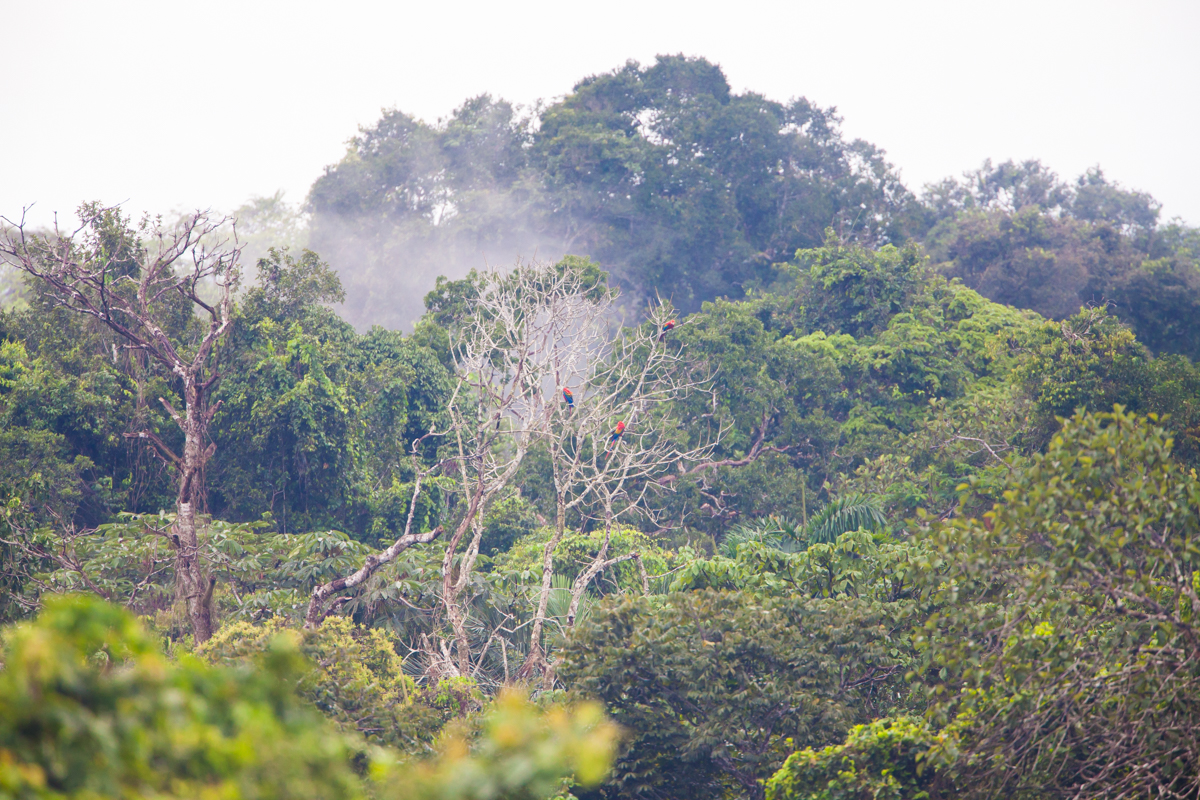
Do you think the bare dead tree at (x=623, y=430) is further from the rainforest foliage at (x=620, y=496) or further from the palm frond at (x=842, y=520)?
the palm frond at (x=842, y=520)

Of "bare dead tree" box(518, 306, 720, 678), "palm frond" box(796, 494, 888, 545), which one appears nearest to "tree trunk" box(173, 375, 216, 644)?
"bare dead tree" box(518, 306, 720, 678)

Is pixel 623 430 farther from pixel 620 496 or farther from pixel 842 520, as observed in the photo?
pixel 620 496

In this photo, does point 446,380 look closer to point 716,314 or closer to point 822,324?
point 716,314

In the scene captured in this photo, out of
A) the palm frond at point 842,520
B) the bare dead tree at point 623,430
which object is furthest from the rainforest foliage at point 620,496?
the bare dead tree at point 623,430

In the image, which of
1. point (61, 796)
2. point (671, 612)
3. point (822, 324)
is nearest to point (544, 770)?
point (61, 796)

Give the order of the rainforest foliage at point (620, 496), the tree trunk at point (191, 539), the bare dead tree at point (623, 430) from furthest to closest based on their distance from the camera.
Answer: the bare dead tree at point (623, 430) → the tree trunk at point (191, 539) → the rainforest foliage at point (620, 496)

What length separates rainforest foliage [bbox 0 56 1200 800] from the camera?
5.26 m

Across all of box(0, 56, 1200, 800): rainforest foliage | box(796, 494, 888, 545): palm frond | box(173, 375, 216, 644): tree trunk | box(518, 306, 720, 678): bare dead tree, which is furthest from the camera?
box(796, 494, 888, 545): palm frond

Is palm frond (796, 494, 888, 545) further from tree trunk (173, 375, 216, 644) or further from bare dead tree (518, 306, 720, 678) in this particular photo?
tree trunk (173, 375, 216, 644)

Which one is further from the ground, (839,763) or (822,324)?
(822,324)

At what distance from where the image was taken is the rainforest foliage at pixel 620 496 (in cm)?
526

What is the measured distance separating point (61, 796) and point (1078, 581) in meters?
5.27

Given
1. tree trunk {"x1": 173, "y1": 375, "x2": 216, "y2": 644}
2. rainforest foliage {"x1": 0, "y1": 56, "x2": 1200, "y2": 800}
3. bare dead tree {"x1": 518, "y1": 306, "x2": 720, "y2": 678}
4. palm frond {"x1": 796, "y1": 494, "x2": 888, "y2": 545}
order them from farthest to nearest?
palm frond {"x1": 796, "y1": 494, "x2": 888, "y2": 545}
bare dead tree {"x1": 518, "y1": 306, "x2": 720, "y2": 678}
tree trunk {"x1": 173, "y1": 375, "x2": 216, "y2": 644}
rainforest foliage {"x1": 0, "y1": 56, "x2": 1200, "y2": 800}

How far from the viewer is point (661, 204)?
29141mm
